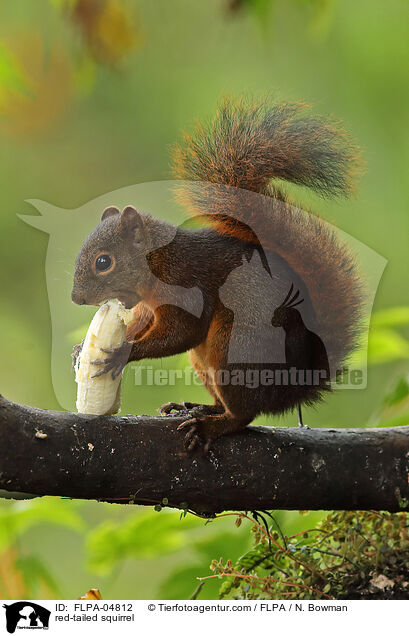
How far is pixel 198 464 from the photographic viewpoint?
4.12 feet

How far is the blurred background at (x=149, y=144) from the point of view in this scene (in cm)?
160

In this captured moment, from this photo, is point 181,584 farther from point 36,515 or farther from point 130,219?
point 130,219

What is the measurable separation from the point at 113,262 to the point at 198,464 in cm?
53

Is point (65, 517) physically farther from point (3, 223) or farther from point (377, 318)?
point (3, 223)

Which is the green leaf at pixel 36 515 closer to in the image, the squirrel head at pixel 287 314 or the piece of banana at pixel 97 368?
the piece of banana at pixel 97 368

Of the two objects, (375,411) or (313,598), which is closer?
(313,598)

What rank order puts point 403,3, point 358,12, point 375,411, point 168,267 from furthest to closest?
point 358,12, point 403,3, point 375,411, point 168,267

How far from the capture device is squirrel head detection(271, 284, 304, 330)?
1443mm

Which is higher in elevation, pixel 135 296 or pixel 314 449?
pixel 135 296

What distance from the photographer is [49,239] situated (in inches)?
65.1

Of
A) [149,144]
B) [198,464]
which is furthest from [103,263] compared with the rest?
[149,144]

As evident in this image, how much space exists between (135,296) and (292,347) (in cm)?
39

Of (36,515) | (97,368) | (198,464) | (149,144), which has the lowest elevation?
(36,515)

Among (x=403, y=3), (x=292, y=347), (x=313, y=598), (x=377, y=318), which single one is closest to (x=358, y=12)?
(x=403, y=3)
